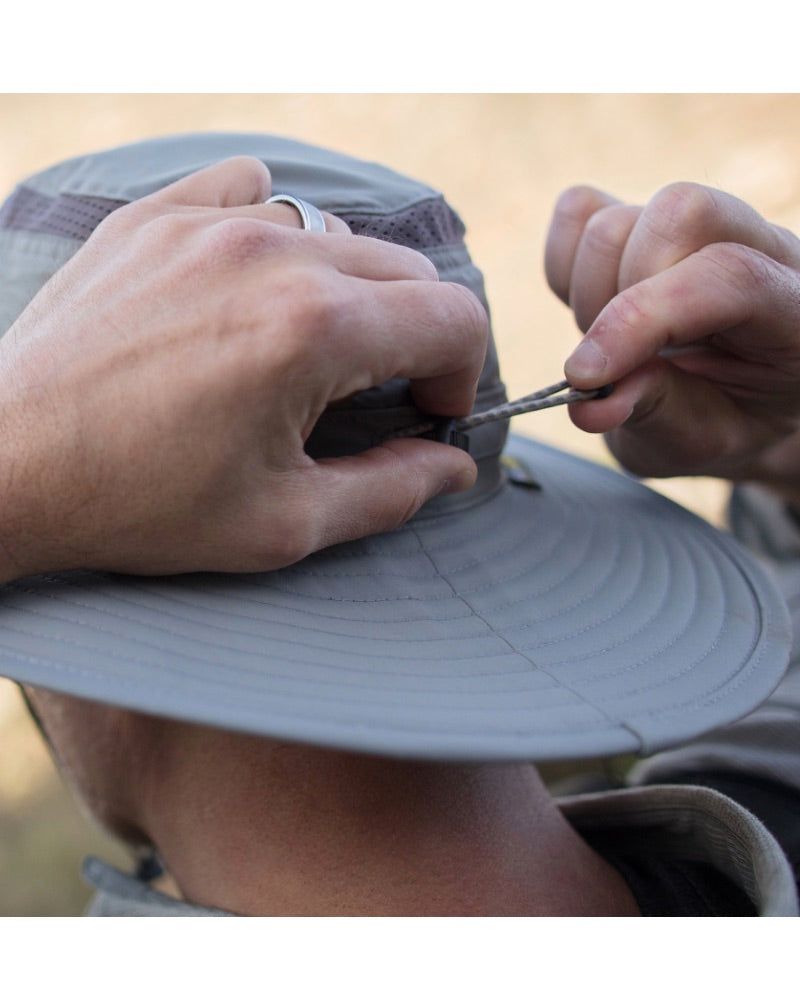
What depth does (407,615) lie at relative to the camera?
85cm

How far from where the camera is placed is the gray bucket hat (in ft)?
2.21

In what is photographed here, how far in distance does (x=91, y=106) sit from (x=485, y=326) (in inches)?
162

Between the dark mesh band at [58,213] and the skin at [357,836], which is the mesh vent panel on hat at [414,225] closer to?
the dark mesh band at [58,213]

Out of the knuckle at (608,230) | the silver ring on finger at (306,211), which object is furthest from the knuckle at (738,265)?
the silver ring on finger at (306,211)

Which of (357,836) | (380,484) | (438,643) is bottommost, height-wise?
(357,836)

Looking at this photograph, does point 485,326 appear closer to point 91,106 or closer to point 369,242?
point 369,242

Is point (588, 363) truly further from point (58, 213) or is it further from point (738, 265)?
point (58, 213)

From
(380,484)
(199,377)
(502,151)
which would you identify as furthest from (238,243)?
(502,151)

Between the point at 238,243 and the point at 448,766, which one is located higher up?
the point at 238,243

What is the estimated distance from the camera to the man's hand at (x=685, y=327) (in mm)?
1004

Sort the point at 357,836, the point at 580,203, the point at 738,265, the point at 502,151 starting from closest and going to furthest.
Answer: the point at 357,836
the point at 738,265
the point at 580,203
the point at 502,151

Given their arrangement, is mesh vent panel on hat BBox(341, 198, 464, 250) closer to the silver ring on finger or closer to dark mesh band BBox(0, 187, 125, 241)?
the silver ring on finger

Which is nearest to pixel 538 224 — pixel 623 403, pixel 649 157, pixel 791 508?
pixel 649 157

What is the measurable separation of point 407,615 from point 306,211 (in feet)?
1.21
